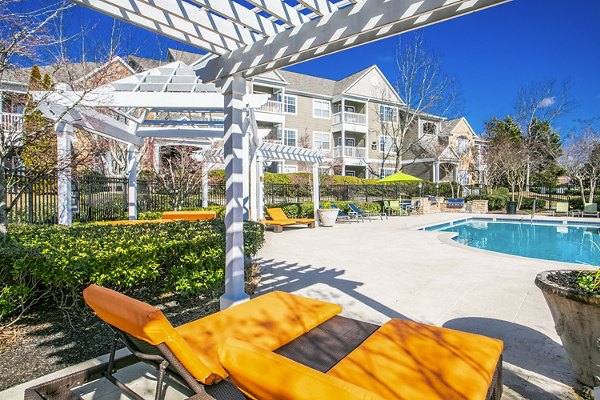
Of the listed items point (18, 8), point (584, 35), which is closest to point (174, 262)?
point (18, 8)

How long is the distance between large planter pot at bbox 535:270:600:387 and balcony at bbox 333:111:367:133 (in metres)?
28.9

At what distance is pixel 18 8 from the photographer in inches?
222

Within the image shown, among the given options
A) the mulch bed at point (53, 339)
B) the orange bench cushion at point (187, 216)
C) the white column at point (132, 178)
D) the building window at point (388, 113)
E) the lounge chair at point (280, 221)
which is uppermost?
the building window at point (388, 113)

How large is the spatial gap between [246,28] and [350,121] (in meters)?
28.6

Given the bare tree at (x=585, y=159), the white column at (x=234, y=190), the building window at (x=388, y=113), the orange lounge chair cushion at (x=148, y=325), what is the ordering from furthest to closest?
the building window at (x=388, y=113)
the bare tree at (x=585, y=159)
the white column at (x=234, y=190)
the orange lounge chair cushion at (x=148, y=325)

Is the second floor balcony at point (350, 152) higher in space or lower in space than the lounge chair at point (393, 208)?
higher

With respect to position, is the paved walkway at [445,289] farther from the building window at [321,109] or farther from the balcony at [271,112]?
the building window at [321,109]

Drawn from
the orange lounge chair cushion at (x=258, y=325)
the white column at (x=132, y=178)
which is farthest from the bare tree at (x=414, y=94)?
the orange lounge chair cushion at (x=258, y=325)

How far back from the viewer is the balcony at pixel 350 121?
102 ft

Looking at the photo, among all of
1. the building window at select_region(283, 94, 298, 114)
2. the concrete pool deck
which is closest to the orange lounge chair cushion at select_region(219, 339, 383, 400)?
the concrete pool deck

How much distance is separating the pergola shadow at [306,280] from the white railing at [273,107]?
21.0 metres

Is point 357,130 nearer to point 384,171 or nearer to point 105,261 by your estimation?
point 384,171

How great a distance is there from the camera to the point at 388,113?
1336 inches

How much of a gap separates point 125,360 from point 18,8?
600 centimetres
